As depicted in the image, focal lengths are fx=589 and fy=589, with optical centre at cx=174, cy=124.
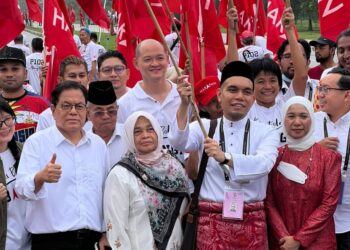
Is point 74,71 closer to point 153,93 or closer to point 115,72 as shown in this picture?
point 115,72

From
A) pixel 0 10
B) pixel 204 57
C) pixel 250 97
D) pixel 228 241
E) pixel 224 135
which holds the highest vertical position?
pixel 0 10

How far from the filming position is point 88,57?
14438 millimetres

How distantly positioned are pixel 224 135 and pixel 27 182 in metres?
1.36

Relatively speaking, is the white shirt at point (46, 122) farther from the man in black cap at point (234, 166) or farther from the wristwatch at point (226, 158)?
the wristwatch at point (226, 158)

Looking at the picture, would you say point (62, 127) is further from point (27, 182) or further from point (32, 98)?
point (32, 98)

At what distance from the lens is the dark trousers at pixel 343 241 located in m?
4.25

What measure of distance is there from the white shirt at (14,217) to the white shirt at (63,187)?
8 centimetres

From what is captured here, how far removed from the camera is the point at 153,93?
4.98 metres

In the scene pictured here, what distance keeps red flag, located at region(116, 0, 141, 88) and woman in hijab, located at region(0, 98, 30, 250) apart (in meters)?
3.09

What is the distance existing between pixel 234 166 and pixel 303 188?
1.75 ft

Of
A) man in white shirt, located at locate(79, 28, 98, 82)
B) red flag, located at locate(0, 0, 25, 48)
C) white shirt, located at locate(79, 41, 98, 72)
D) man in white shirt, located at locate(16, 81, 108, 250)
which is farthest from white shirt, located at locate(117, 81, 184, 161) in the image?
white shirt, located at locate(79, 41, 98, 72)

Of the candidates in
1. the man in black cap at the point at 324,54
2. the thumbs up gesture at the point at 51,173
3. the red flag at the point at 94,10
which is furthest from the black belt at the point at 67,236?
the red flag at the point at 94,10

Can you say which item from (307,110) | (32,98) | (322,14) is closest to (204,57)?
(322,14)

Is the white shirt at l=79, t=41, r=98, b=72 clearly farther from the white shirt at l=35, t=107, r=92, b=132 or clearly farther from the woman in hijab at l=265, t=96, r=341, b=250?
the woman in hijab at l=265, t=96, r=341, b=250
